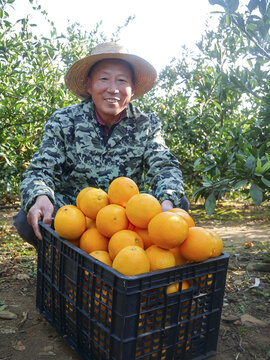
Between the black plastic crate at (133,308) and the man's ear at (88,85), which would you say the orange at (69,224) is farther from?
the man's ear at (88,85)

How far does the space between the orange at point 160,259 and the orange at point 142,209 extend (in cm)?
16

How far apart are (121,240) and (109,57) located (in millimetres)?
1511

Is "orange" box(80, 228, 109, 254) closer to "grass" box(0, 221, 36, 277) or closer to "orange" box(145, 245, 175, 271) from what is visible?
"orange" box(145, 245, 175, 271)

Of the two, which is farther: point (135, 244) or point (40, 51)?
point (40, 51)

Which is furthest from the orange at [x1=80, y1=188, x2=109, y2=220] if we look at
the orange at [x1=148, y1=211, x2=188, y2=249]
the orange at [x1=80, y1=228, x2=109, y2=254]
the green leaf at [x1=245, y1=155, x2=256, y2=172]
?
the green leaf at [x1=245, y1=155, x2=256, y2=172]

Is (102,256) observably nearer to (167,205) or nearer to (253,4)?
(167,205)

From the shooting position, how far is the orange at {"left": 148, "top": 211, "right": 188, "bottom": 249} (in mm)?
1324

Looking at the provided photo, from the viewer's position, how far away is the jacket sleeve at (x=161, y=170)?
2049 millimetres

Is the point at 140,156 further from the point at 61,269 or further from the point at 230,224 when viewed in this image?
the point at 230,224

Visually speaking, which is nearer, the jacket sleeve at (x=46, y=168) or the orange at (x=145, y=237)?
the orange at (x=145, y=237)

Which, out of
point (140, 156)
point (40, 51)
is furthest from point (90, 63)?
point (40, 51)

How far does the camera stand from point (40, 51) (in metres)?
4.46

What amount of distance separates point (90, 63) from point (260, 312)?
82.0 inches

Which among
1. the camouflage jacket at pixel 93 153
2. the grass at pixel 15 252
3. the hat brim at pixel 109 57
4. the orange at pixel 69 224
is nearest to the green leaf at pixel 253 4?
the hat brim at pixel 109 57
